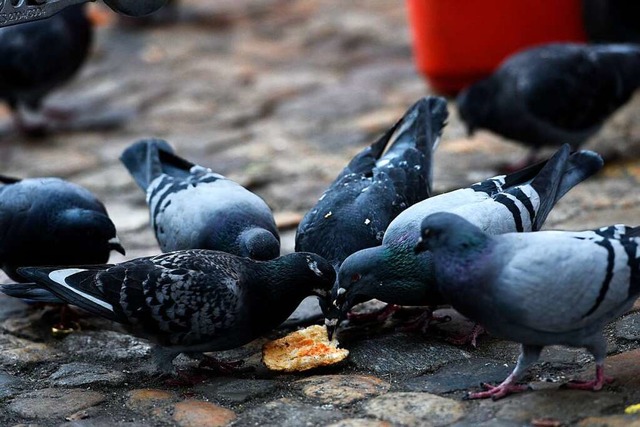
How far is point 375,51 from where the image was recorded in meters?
9.97

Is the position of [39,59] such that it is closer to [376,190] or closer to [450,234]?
[376,190]

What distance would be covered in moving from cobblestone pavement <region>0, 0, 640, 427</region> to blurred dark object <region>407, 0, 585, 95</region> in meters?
0.48

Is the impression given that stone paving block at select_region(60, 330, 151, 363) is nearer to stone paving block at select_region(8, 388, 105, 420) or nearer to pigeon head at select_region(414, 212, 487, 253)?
stone paving block at select_region(8, 388, 105, 420)

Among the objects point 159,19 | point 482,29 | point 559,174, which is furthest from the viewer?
point 159,19

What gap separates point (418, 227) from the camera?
4094 mm

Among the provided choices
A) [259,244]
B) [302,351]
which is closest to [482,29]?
[259,244]

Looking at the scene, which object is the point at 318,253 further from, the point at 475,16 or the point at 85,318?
the point at 475,16

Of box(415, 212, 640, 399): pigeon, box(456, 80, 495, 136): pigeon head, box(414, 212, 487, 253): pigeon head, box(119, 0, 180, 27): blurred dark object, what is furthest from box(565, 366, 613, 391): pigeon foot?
box(119, 0, 180, 27): blurred dark object

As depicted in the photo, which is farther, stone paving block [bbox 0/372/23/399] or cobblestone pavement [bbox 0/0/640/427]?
stone paving block [bbox 0/372/23/399]

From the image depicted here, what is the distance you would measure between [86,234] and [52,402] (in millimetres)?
1088

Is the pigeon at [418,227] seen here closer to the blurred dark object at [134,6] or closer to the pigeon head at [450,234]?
the pigeon head at [450,234]

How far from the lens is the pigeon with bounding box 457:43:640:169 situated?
6629 millimetres

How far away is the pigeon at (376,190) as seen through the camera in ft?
14.6

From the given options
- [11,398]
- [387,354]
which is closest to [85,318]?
[11,398]
